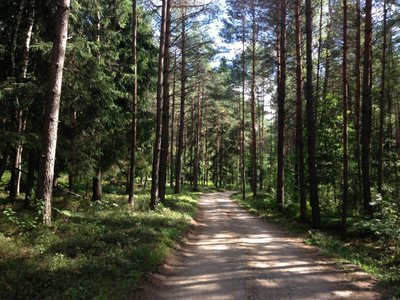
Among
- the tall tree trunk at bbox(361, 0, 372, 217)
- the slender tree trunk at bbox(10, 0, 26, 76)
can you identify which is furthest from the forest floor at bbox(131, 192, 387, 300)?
the slender tree trunk at bbox(10, 0, 26, 76)

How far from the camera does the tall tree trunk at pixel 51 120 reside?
874cm

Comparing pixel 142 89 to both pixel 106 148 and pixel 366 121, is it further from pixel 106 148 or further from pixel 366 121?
pixel 366 121

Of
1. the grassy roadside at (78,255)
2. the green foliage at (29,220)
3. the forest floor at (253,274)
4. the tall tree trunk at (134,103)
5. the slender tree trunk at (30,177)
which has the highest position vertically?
the tall tree trunk at (134,103)

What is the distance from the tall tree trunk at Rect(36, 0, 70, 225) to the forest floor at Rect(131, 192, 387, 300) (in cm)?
344

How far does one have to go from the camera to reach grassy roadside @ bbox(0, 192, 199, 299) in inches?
226

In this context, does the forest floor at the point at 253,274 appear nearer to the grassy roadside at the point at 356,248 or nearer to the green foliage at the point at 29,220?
the grassy roadside at the point at 356,248

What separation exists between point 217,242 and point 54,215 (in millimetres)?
5035

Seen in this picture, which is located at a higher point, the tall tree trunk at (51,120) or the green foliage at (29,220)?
the tall tree trunk at (51,120)

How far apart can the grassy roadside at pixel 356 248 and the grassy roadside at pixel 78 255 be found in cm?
461

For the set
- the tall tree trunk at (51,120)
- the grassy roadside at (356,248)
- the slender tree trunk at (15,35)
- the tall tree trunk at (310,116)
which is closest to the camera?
the grassy roadside at (356,248)

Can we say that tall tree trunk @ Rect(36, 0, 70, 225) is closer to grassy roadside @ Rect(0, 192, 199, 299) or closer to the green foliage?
the green foliage

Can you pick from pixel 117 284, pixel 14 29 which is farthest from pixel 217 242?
pixel 14 29

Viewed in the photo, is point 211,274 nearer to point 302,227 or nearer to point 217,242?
point 217,242

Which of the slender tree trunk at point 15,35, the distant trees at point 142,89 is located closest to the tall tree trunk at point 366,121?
the distant trees at point 142,89
